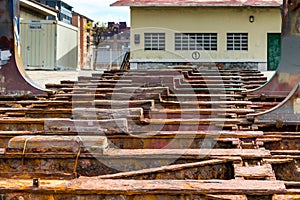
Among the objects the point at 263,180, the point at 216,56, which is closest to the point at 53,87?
the point at 263,180

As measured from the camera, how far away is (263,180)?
3148mm

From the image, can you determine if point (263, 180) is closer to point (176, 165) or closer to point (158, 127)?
point (176, 165)

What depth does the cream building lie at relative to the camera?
1016 inches

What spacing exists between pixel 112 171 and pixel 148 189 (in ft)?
3.12

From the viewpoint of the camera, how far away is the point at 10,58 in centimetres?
840

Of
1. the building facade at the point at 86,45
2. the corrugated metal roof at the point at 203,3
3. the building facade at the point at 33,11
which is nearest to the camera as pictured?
the corrugated metal roof at the point at 203,3

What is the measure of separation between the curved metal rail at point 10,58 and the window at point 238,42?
61.5ft

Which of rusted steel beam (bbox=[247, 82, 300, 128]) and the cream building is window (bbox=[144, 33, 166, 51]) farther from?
rusted steel beam (bbox=[247, 82, 300, 128])

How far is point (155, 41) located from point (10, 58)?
18316 mm

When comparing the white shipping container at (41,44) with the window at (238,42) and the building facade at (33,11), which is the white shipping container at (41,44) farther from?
the window at (238,42)

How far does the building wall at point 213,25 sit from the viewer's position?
25.8m

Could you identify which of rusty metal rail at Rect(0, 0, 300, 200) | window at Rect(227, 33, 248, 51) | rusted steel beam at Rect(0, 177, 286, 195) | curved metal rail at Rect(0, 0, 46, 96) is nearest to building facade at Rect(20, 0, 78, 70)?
window at Rect(227, 33, 248, 51)

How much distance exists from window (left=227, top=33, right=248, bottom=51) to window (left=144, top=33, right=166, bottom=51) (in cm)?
335

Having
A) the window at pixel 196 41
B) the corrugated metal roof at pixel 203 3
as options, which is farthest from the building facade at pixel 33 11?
the window at pixel 196 41
